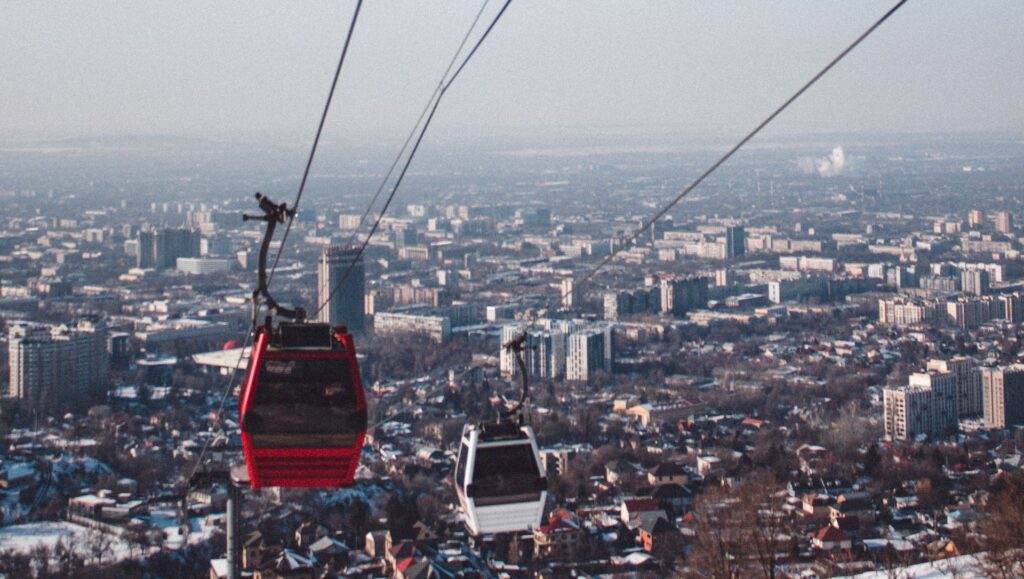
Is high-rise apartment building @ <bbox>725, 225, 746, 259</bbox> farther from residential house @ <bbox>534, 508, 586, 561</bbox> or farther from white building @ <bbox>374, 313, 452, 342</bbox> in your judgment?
residential house @ <bbox>534, 508, 586, 561</bbox>

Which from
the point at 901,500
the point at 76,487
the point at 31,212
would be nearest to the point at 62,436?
the point at 76,487

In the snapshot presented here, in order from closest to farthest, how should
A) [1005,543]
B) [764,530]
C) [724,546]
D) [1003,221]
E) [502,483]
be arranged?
[502,483], [1005,543], [724,546], [764,530], [1003,221]

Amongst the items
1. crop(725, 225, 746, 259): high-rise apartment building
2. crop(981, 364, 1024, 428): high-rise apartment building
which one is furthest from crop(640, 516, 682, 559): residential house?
crop(725, 225, 746, 259): high-rise apartment building

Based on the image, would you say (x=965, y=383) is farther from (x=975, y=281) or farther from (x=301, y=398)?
(x=301, y=398)

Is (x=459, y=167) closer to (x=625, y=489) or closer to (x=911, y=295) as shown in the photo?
(x=911, y=295)

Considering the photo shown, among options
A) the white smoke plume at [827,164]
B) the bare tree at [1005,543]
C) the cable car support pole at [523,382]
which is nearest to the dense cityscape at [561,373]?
the bare tree at [1005,543]

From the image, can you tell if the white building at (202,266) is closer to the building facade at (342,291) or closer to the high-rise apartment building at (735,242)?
the building facade at (342,291)

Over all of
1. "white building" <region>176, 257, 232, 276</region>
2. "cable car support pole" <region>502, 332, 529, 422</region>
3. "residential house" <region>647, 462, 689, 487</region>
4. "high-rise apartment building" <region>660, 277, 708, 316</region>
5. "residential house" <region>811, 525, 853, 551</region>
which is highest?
"cable car support pole" <region>502, 332, 529, 422</region>

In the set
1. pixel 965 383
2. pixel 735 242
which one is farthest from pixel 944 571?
pixel 735 242
